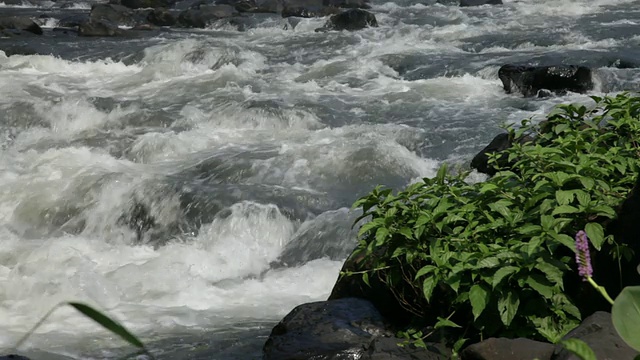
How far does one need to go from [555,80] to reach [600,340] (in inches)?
337

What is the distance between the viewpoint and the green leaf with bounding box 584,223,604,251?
3330 mm

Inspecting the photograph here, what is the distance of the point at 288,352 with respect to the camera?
3.73m

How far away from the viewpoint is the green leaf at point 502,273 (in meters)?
3.33

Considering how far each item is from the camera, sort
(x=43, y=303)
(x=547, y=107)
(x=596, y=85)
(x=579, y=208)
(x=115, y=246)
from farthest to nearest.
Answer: (x=596, y=85)
(x=547, y=107)
(x=115, y=246)
(x=43, y=303)
(x=579, y=208)

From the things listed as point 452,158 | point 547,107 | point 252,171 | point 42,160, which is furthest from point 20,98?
point 547,107

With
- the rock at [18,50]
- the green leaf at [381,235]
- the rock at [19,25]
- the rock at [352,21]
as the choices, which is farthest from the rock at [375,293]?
the rock at [19,25]

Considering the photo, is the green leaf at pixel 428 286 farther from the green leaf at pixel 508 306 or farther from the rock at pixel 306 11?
the rock at pixel 306 11

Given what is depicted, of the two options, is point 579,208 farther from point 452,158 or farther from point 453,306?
point 452,158

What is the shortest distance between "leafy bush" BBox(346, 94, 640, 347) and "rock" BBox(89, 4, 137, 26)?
60.4 ft

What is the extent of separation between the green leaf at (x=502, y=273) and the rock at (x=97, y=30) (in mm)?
16324

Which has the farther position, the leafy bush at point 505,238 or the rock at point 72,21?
the rock at point 72,21

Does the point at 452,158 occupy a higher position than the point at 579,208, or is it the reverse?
the point at 579,208

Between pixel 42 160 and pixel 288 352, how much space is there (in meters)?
6.23

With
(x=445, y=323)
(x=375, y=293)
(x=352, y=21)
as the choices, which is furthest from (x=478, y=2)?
(x=445, y=323)
